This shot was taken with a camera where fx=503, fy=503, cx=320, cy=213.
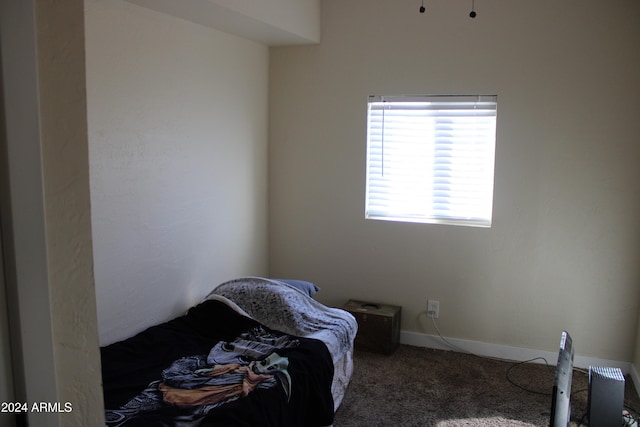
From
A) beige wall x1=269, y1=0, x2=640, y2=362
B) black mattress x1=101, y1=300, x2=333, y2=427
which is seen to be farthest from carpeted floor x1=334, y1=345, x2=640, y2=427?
black mattress x1=101, y1=300, x2=333, y2=427

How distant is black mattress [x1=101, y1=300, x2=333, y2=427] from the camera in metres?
1.97

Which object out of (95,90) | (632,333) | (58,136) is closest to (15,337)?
(58,136)

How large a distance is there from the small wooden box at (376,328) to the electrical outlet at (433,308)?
9.1 inches

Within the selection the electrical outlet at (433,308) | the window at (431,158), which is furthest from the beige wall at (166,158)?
the electrical outlet at (433,308)

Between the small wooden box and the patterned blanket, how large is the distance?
436 millimetres

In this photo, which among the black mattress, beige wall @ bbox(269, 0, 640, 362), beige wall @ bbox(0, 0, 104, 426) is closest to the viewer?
beige wall @ bbox(0, 0, 104, 426)

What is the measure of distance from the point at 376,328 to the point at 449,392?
2.17 ft

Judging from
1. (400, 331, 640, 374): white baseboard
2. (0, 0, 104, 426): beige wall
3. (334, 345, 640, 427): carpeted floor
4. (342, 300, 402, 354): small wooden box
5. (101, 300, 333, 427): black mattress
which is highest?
(0, 0, 104, 426): beige wall

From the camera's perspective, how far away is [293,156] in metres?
3.82

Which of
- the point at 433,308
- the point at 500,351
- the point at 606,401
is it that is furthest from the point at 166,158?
the point at 500,351

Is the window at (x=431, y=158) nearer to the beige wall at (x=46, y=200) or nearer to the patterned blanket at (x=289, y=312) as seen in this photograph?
the patterned blanket at (x=289, y=312)

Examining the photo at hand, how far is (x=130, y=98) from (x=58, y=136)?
6.37 feet

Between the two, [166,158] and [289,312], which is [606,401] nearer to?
[289,312]

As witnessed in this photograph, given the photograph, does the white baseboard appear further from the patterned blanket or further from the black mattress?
the black mattress
